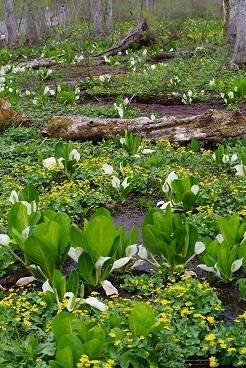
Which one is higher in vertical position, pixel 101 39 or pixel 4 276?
pixel 4 276

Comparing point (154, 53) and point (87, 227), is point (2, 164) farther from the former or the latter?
point (154, 53)

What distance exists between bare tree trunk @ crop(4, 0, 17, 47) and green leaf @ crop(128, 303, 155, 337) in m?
22.6

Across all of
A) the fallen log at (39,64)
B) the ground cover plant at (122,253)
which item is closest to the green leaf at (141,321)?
the ground cover plant at (122,253)

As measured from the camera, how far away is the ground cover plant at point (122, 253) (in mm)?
2986

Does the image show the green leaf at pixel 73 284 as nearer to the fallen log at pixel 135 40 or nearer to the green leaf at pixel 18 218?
the green leaf at pixel 18 218

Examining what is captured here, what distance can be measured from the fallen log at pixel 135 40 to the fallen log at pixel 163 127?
1163cm

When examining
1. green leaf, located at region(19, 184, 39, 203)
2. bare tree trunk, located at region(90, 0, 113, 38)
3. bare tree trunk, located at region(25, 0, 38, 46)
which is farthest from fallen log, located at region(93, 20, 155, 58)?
green leaf, located at region(19, 184, 39, 203)

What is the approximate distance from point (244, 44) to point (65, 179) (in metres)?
8.53

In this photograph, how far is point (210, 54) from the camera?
17.5 m

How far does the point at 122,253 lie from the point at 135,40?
1733 cm

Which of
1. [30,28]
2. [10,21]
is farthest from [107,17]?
[10,21]

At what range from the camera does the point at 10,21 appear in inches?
944

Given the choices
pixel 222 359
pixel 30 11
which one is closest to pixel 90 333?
pixel 222 359

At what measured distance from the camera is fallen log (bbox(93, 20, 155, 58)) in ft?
Result: 65.4
